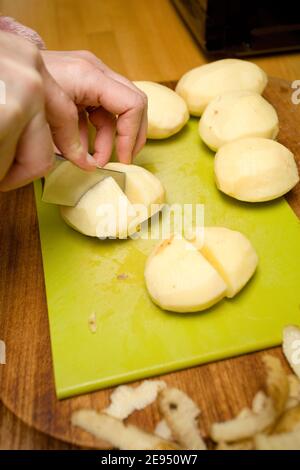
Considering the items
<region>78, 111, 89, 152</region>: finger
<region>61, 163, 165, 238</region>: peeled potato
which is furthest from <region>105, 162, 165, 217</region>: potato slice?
<region>78, 111, 89, 152</region>: finger

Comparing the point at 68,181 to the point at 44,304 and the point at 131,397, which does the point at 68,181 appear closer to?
the point at 44,304

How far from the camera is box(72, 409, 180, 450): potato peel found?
2.61ft

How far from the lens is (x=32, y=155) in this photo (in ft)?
2.68

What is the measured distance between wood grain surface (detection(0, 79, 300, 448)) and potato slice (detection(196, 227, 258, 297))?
0.16 meters

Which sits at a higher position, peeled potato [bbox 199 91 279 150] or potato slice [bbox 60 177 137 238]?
peeled potato [bbox 199 91 279 150]

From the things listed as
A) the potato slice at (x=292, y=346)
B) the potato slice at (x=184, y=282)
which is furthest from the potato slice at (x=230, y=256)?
the potato slice at (x=292, y=346)

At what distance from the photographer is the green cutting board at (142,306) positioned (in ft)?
2.97

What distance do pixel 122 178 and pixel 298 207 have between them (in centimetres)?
49

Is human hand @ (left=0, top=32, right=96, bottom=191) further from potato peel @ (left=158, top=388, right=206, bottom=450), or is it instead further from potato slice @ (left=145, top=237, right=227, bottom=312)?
potato peel @ (left=158, top=388, right=206, bottom=450)

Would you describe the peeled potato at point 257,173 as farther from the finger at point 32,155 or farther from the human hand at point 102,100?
the finger at point 32,155

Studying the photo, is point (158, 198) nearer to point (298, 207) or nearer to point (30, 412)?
point (298, 207)

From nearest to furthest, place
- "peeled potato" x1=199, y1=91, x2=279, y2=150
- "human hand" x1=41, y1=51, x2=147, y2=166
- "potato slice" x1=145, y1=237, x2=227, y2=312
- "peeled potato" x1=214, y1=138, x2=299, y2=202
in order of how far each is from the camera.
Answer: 1. "potato slice" x1=145, y1=237, x2=227, y2=312
2. "human hand" x1=41, y1=51, x2=147, y2=166
3. "peeled potato" x1=214, y1=138, x2=299, y2=202
4. "peeled potato" x1=199, y1=91, x2=279, y2=150

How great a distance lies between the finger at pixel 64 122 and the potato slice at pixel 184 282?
29 centimetres
